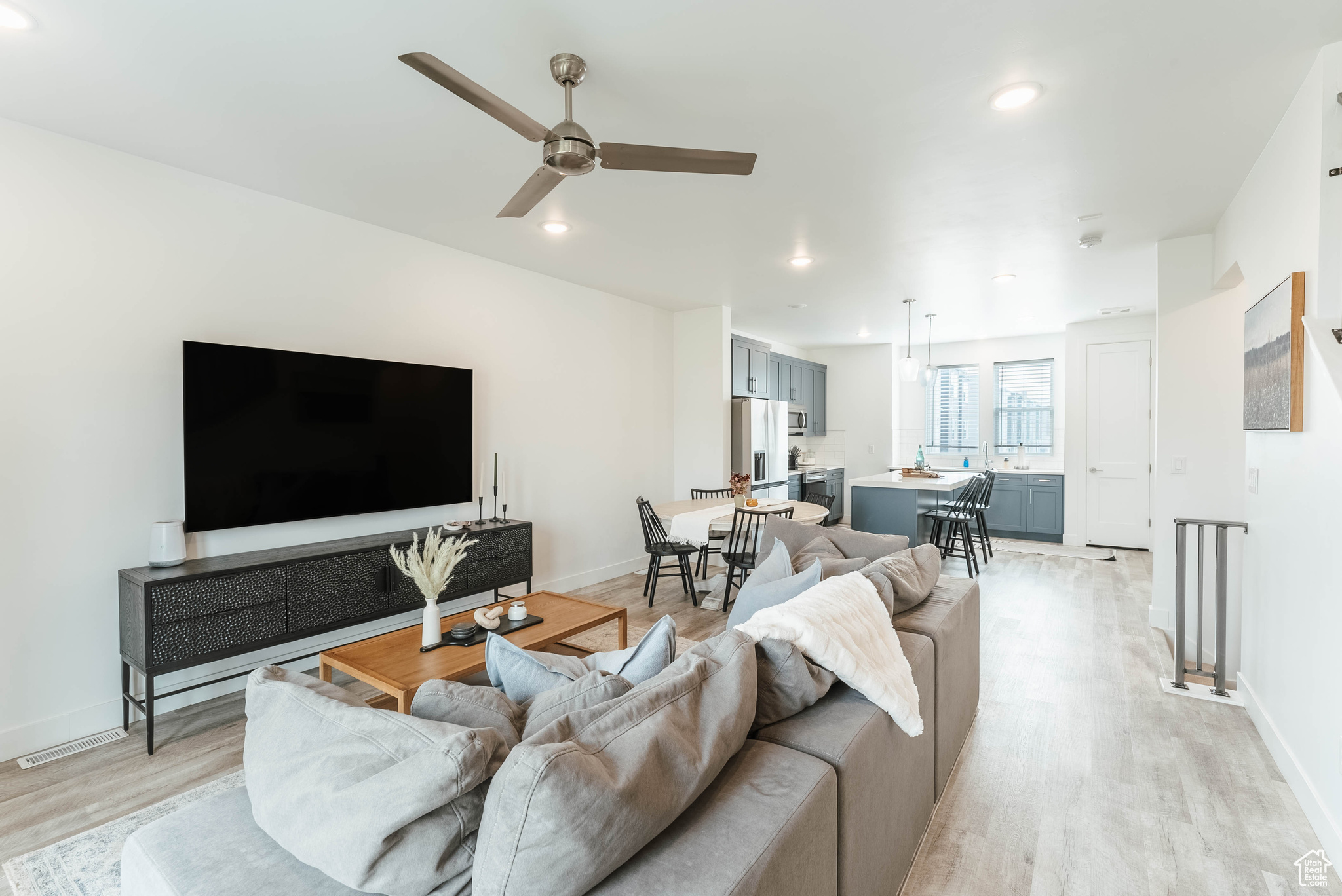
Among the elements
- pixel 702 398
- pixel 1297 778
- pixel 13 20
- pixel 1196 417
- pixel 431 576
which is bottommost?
pixel 1297 778

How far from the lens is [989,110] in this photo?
245cm

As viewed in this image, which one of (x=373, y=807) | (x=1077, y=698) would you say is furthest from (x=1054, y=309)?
(x=373, y=807)

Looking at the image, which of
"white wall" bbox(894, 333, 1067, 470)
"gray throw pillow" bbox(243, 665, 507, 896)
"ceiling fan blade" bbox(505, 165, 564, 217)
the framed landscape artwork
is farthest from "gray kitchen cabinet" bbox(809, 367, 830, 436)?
"gray throw pillow" bbox(243, 665, 507, 896)

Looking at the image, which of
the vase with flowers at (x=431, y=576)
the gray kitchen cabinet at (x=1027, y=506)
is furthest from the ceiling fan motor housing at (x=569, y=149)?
the gray kitchen cabinet at (x=1027, y=506)

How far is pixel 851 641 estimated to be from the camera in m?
1.62

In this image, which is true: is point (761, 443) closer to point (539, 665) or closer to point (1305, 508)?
point (1305, 508)

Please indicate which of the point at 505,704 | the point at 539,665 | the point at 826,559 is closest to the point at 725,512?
the point at 826,559

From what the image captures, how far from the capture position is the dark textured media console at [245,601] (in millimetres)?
2615

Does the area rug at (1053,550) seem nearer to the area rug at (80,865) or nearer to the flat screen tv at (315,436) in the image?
the flat screen tv at (315,436)

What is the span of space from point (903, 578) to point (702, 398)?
3.92 metres

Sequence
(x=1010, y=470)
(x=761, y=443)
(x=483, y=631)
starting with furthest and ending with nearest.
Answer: (x=1010, y=470), (x=761, y=443), (x=483, y=631)

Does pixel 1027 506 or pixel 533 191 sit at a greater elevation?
pixel 533 191

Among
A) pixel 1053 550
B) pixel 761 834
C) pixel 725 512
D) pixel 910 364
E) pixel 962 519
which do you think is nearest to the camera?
pixel 761 834

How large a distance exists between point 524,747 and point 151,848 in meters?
0.77
